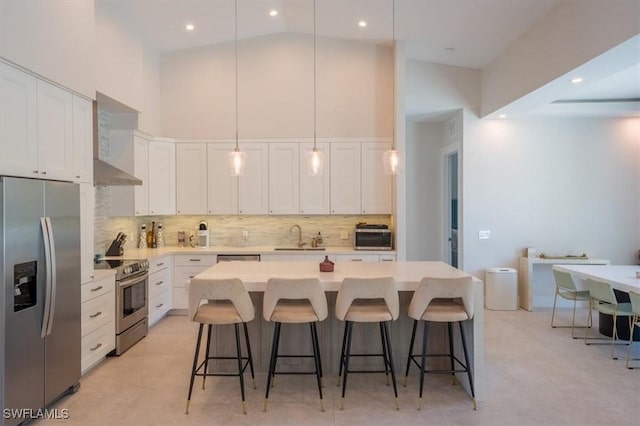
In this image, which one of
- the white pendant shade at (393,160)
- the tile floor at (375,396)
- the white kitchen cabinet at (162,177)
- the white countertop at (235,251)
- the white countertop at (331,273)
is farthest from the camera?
the white kitchen cabinet at (162,177)

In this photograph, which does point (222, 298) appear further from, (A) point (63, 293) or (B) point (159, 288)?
(B) point (159, 288)

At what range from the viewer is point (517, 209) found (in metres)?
6.27

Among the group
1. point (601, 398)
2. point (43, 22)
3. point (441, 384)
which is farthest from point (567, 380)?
point (43, 22)

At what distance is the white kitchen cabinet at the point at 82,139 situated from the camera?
11.8 ft

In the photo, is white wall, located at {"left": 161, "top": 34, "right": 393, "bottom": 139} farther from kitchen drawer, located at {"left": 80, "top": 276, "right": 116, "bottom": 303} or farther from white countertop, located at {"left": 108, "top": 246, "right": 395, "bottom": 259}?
kitchen drawer, located at {"left": 80, "top": 276, "right": 116, "bottom": 303}

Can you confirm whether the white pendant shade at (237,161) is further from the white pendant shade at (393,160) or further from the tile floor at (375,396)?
the tile floor at (375,396)

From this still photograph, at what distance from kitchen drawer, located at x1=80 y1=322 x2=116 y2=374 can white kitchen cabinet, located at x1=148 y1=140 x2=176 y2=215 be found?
201cm

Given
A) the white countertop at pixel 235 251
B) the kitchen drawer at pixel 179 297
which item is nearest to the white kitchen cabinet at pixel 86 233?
the white countertop at pixel 235 251

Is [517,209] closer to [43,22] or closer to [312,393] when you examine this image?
[312,393]

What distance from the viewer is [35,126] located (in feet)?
10.1

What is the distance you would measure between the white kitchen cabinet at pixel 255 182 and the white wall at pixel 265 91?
31cm

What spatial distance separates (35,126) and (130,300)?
217 centimetres

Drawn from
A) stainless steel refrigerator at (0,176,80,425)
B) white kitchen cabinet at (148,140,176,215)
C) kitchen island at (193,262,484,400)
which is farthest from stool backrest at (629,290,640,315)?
white kitchen cabinet at (148,140,176,215)

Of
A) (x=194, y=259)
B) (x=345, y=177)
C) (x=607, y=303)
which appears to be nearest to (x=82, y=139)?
(x=194, y=259)
